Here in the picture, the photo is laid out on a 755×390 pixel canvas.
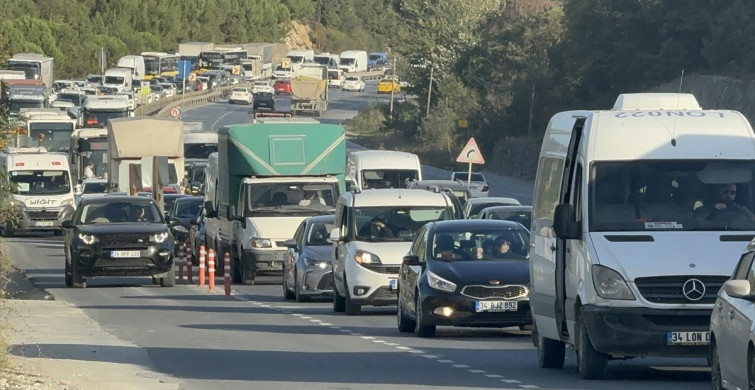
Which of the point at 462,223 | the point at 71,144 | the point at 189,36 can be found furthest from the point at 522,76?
the point at 189,36

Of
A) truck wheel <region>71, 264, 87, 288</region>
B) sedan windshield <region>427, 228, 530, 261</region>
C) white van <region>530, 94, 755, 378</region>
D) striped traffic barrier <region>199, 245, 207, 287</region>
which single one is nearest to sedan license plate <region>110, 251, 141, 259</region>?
truck wheel <region>71, 264, 87, 288</region>

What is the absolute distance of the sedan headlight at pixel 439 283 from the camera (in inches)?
789

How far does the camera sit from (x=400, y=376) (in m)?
15.7

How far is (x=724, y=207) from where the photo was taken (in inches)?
595

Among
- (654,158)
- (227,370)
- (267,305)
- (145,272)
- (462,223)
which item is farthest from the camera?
(145,272)

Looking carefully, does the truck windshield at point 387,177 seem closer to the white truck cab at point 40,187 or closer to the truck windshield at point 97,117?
the white truck cab at point 40,187

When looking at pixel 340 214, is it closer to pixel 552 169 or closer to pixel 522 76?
pixel 552 169

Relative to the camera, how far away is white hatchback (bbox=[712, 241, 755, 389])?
11.1 meters

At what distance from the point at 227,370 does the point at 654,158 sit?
14.9 ft

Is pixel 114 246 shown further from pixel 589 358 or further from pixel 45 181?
pixel 45 181

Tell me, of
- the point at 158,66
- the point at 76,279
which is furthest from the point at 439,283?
the point at 158,66

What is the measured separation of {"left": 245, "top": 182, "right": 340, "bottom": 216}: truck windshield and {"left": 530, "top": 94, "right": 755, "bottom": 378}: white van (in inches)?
695

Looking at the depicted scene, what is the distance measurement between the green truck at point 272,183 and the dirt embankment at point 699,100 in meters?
29.9

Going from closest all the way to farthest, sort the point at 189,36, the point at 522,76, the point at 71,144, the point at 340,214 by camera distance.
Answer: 1. the point at 340,214
2. the point at 71,144
3. the point at 522,76
4. the point at 189,36
